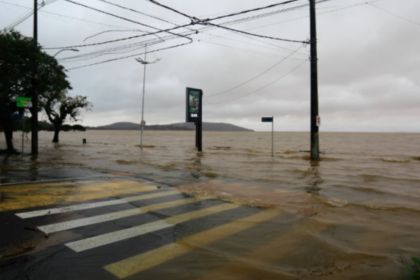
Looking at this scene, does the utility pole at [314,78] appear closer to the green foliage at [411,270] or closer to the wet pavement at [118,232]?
the wet pavement at [118,232]

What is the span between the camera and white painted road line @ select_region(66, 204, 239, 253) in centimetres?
462

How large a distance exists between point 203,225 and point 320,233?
7.17ft

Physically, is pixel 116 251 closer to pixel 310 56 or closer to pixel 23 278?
pixel 23 278

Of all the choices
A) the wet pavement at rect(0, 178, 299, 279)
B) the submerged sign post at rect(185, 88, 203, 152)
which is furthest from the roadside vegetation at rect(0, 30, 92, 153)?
the wet pavement at rect(0, 178, 299, 279)

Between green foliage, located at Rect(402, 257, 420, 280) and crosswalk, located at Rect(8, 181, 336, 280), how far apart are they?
58.2 inches

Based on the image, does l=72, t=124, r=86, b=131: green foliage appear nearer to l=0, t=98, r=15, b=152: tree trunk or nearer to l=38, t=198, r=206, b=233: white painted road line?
l=0, t=98, r=15, b=152: tree trunk

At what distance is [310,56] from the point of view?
17641 millimetres

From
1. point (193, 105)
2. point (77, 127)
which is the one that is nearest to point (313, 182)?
point (193, 105)

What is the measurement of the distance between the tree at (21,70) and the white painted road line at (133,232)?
17.7 m

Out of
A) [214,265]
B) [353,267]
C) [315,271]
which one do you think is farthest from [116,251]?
[353,267]

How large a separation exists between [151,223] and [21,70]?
1838 centimetres

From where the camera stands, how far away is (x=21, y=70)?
747 inches

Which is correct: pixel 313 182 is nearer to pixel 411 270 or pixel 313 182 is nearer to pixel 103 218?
pixel 411 270

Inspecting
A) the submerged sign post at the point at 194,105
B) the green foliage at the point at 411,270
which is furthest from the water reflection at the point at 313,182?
the submerged sign post at the point at 194,105
